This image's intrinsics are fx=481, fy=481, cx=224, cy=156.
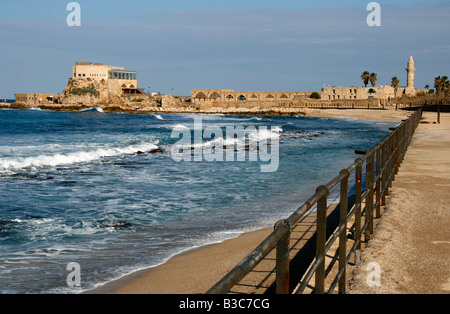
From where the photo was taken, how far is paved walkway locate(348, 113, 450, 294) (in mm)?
4316

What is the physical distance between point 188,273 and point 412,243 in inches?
103

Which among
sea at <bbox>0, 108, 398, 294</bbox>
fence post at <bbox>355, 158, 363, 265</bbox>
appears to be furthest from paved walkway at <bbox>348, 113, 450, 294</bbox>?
sea at <bbox>0, 108, 398, 294</bbox>

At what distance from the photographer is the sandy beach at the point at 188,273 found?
5.02m

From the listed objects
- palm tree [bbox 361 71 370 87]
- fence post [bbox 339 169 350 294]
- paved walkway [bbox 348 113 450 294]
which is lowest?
paved walkway [bbox 348 113 450 294]

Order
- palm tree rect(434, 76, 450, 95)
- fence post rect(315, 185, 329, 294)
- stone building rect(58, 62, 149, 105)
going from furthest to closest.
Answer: stone building rect(58, 62, 149, 105) < palm tree rect(434, 76, 450, 95) < fence post rect(315, 185, 329, 294)

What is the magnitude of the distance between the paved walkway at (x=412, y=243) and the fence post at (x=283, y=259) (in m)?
2.03

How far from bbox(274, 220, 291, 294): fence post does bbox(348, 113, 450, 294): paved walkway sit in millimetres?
2026

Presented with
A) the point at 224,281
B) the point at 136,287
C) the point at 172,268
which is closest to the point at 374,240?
the point at 172,268

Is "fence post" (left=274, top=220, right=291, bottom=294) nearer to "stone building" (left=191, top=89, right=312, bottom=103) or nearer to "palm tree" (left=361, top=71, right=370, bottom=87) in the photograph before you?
"palm tree" (left=361, top=71, right=370, bottom=87)

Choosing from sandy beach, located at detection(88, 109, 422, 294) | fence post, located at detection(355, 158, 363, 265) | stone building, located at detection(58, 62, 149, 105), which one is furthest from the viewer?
stone building, located at detection(58, 62, 149, 105)

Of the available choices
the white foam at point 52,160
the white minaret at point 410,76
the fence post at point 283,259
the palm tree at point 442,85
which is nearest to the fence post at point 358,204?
the fence post at point 283,259

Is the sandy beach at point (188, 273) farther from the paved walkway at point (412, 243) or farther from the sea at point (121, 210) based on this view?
the paved walkway at point (412, 243)

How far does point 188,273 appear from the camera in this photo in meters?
5.52

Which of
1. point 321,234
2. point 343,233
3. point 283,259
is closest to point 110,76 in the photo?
point 343,233
